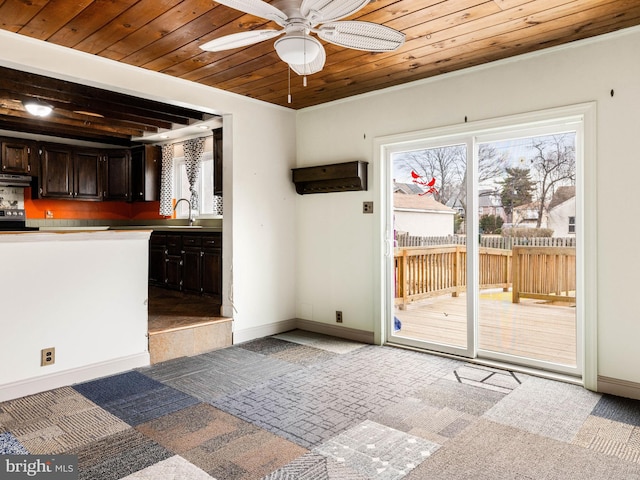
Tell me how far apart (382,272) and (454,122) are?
62.7 inches

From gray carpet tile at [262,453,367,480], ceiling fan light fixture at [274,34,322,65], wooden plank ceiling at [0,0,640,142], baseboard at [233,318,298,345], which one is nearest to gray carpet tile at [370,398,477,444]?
gray carpet tile at [262,453,367,480]

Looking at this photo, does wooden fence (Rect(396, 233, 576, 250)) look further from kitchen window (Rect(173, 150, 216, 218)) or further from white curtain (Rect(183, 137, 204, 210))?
white curtain (Rect(183, 137, 204, 210))

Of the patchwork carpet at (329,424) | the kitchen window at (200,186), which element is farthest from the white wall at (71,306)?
the kitchen window at (200,186)

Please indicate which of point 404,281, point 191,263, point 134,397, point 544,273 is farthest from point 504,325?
point 191,263

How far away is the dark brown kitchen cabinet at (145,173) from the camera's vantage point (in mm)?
6793

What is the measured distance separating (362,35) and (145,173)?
5.23 m

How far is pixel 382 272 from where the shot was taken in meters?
4.48

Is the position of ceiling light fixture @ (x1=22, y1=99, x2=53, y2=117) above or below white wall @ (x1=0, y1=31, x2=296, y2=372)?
above

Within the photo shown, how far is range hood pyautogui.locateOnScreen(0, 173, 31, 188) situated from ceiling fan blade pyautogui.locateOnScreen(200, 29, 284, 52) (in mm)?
4901

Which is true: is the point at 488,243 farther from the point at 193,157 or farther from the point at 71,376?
the point at 193,157

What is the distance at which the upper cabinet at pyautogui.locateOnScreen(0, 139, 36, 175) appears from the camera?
5.97 metres

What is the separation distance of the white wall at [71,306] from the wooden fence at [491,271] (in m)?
2.52

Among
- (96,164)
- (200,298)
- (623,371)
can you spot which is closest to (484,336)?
(623,371)

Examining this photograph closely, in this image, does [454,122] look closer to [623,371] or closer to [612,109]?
[612,109]
